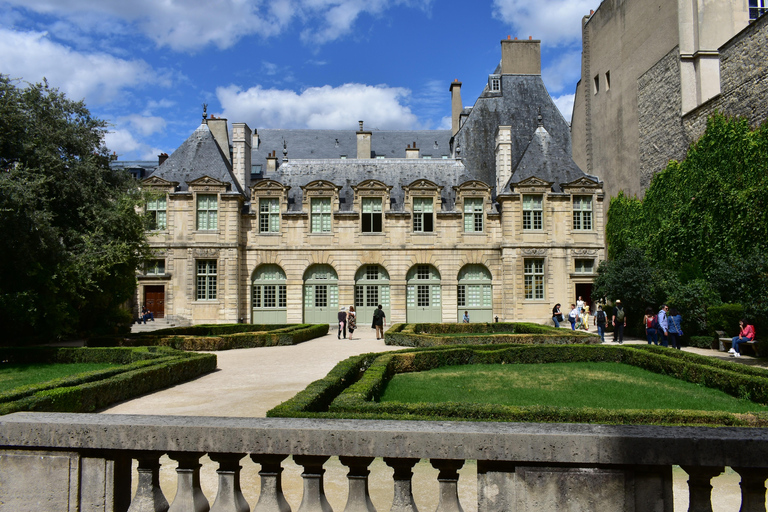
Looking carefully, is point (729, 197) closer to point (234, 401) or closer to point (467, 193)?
point (467, 193)

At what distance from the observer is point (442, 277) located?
31.4 meters

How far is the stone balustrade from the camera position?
2605 millimetres

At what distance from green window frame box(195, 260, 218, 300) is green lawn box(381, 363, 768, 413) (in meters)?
19.6

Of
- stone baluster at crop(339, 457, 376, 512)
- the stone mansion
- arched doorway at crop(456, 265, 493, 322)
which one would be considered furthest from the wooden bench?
stone baluster at crop(339, 457, 376, 512)

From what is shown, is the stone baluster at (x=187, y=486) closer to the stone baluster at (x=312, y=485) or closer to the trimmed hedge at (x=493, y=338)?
the stone baluster at (x=312, y=485)

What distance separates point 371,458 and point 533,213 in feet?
97.9

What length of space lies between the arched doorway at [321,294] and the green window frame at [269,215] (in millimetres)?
3211

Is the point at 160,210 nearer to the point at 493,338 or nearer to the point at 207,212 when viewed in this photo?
the point at 207,212

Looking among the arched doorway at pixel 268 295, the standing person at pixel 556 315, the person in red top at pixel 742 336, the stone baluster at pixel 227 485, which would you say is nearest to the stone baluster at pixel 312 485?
the stone baluster at pixel 227 485

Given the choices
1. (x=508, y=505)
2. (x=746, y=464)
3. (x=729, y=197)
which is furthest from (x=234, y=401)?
(x=729, y=197)

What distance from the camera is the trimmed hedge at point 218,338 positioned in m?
18.9

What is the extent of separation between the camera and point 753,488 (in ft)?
8.46

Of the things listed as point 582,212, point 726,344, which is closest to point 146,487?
point 726,344

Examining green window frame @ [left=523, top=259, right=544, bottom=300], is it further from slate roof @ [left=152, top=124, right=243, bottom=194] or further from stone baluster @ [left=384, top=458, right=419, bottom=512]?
stone baluster @ [left=384, top=458, right=419, bottom=512]
